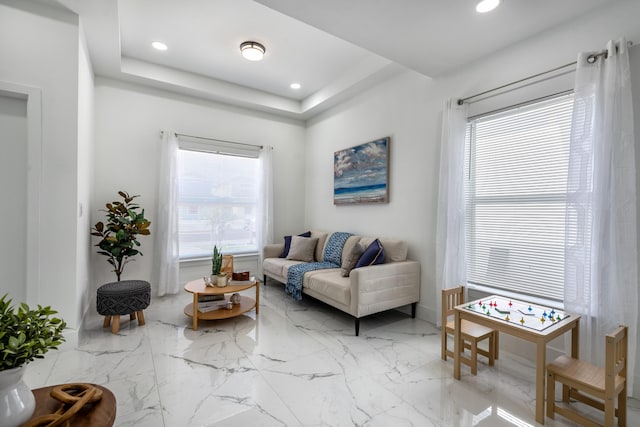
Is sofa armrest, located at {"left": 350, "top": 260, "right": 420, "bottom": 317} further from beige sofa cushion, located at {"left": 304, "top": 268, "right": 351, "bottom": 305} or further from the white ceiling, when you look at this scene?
the white ceiling

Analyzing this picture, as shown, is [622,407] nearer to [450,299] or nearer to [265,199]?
[450,299]

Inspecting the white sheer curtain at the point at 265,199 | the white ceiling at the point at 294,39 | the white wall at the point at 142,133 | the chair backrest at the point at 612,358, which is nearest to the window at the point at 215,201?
the white sheer curtain at the point at 265,199

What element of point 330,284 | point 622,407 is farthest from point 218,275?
point 622,407

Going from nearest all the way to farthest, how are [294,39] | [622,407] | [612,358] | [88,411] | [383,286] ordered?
[88,411] → [612,358] → [622,407] → [383,286] → [294,39]

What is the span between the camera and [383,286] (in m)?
3.01

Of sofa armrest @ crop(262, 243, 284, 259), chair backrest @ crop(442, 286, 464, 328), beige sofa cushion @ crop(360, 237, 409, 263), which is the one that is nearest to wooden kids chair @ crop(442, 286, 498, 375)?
chair backrest @ crop(442, 286, 464, 328)

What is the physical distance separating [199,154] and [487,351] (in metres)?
4.24

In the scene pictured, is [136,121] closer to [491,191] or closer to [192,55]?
[192,55]

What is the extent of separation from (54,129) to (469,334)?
3712 millimetres

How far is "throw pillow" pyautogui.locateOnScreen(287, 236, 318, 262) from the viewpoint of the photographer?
14.1ft

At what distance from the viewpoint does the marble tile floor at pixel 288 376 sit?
1.74 metres

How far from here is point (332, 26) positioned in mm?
2350

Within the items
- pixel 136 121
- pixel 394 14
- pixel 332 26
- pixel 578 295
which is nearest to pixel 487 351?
pixel 578 295

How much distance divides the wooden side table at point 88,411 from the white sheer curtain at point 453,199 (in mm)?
2692
